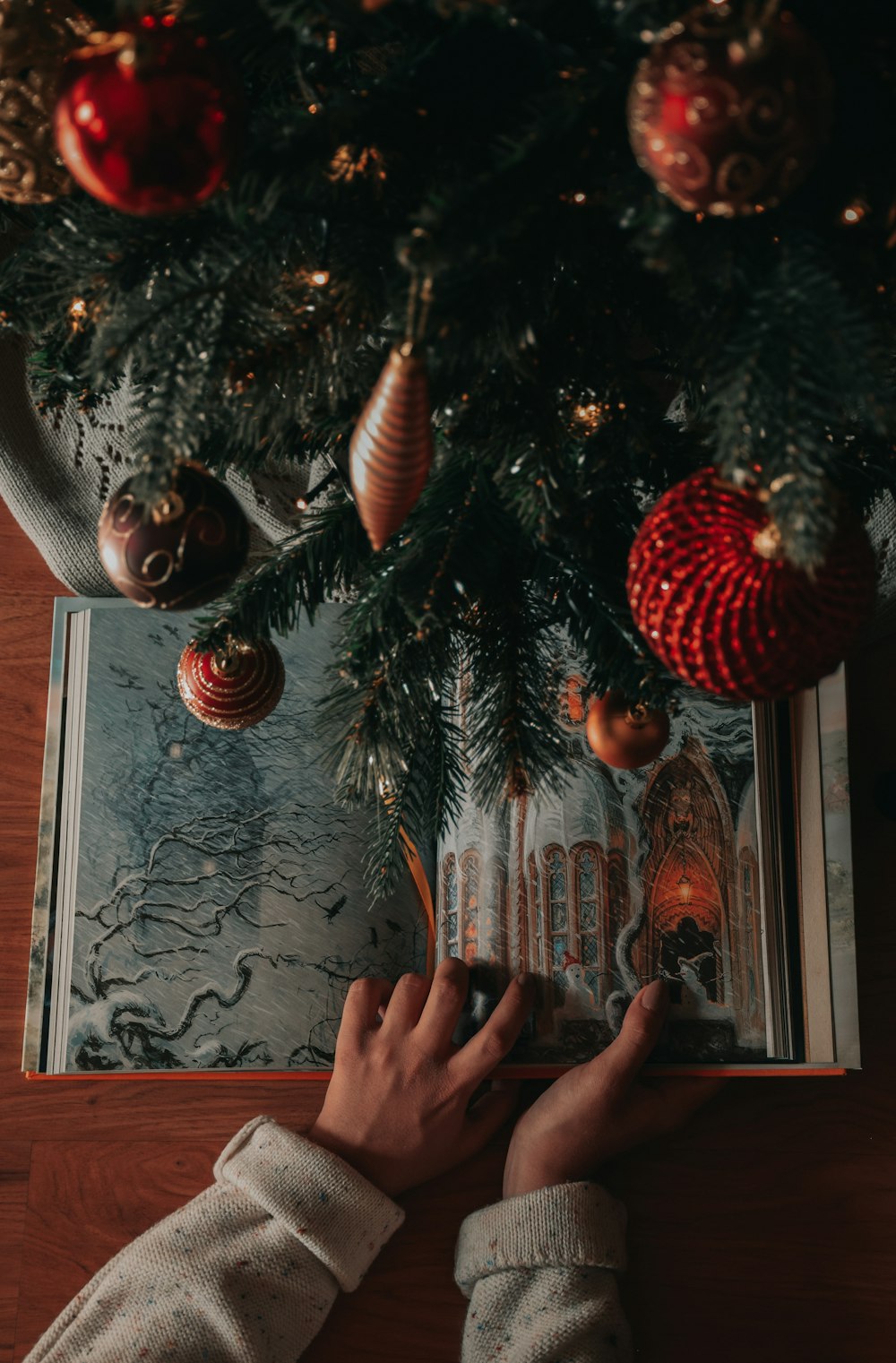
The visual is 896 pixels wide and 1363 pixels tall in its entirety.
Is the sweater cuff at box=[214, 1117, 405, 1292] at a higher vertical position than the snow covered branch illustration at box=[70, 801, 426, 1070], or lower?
lower

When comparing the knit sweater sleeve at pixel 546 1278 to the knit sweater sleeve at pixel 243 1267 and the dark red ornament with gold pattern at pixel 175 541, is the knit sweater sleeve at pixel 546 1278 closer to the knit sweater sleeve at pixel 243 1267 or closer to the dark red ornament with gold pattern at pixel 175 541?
the knit sweater sleeve at pixel 243 1267

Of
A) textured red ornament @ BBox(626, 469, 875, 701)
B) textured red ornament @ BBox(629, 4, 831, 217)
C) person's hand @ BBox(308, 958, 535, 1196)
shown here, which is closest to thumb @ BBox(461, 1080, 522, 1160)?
person's hand @ BBox(308, 958, 535, 1196)

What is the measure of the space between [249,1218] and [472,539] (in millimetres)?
455

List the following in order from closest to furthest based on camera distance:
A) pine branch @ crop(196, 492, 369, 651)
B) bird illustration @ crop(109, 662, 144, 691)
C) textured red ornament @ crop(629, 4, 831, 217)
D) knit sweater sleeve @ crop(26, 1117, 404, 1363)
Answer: textured red ornament @ crop(629, 4, 831, 217) → pine branch @ crop(196, 492, 369, 651) → knit sweater sleeve @ crop(26, 1117, 404, 1363) → bird illustration @ crop(109, 662, 144, 691)

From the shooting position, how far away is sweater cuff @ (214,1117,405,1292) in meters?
0.57

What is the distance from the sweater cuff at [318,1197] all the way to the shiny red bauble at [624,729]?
355mm

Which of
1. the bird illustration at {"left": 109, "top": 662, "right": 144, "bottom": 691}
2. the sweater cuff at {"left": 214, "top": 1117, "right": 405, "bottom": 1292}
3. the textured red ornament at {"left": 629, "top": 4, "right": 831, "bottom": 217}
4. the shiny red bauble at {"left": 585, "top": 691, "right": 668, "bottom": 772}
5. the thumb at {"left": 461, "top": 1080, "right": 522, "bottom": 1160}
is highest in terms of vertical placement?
the textured red ornament at {"left": 629, "top": 4, "right": 831, "bottom": 217}

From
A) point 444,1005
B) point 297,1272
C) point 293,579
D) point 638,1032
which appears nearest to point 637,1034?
point 638,1032

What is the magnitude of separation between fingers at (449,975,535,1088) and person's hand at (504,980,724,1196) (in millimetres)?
51

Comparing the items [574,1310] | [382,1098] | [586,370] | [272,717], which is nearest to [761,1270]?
[574,1310]

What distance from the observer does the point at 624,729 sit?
393 mm

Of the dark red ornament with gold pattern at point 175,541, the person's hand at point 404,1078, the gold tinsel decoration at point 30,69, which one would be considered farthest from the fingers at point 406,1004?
the gold tinsel decoration at point 30,69

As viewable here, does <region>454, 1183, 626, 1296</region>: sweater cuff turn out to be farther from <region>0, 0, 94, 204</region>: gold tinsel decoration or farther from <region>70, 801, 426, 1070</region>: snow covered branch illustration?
<region>0, 0, 94, 204</region>: gold tinsel decoration

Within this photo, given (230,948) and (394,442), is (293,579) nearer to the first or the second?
(394,442)
